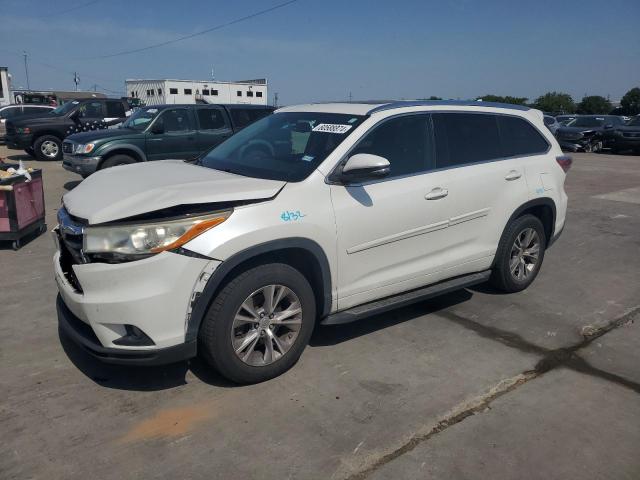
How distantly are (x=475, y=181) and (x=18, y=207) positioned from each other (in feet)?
17.0

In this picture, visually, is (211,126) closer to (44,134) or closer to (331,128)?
(44,134)

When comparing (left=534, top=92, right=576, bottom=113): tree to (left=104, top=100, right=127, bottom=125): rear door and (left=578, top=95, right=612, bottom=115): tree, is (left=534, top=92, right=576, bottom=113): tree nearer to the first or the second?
(left=578, top=95, right=612, bottom=115): tree

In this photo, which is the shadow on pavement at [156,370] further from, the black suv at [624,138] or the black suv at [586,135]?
the black suv at [624,138]

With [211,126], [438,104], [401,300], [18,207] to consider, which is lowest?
[401,300]

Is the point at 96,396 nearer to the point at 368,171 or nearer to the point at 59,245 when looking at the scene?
the point at 59,245

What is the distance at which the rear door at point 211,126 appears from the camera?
10891 mm

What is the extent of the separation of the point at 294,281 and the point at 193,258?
70cm

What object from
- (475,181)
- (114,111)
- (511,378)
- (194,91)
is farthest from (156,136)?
(194,91)

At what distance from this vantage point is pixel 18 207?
630 cm

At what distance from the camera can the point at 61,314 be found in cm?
345

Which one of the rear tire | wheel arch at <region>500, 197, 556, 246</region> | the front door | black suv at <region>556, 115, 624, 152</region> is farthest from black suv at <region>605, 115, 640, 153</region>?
the front door

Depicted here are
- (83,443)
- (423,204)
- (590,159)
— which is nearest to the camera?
(83,443)

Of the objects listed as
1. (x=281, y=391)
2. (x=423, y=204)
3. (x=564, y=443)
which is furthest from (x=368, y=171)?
(x=564, y=443)

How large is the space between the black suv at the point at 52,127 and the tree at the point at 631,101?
52340 millimetres
